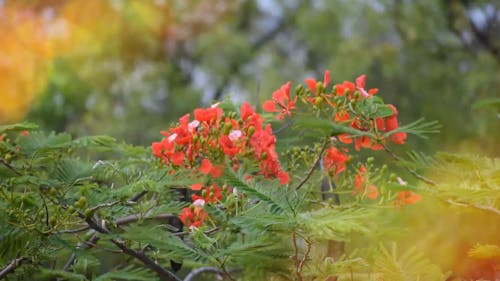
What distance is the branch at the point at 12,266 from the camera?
1.52 meters

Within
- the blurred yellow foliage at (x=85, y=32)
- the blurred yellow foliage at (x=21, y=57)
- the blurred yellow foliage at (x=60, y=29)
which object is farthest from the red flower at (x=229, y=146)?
the blurred yellow foliage at (x=60, y=29)

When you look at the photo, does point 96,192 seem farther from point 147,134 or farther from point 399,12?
point 147,134

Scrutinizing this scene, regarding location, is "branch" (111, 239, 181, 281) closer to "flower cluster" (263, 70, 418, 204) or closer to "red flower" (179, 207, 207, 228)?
"red flower" (179, 207, 207, 228)

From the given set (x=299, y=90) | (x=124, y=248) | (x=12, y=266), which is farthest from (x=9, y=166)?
(x=299, y=90)

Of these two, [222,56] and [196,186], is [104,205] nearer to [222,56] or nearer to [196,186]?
[196,186]

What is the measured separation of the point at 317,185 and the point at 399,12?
23.0ft

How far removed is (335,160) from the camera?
181 cm

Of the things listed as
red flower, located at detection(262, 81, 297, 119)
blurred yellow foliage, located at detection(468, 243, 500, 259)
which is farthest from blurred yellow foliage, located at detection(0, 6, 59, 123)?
blurred yellow foliage, located at detection(468, 243, 500, 259)

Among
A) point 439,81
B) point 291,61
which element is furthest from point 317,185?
point 291,61

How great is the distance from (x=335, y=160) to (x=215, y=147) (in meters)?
0.32

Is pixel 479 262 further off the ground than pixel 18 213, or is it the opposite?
pixel 18 213

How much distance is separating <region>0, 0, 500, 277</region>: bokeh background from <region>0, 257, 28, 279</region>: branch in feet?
15.2

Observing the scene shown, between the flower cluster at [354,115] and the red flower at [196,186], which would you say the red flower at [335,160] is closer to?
the flower cluster at [354,115]

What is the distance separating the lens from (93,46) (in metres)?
11.1
